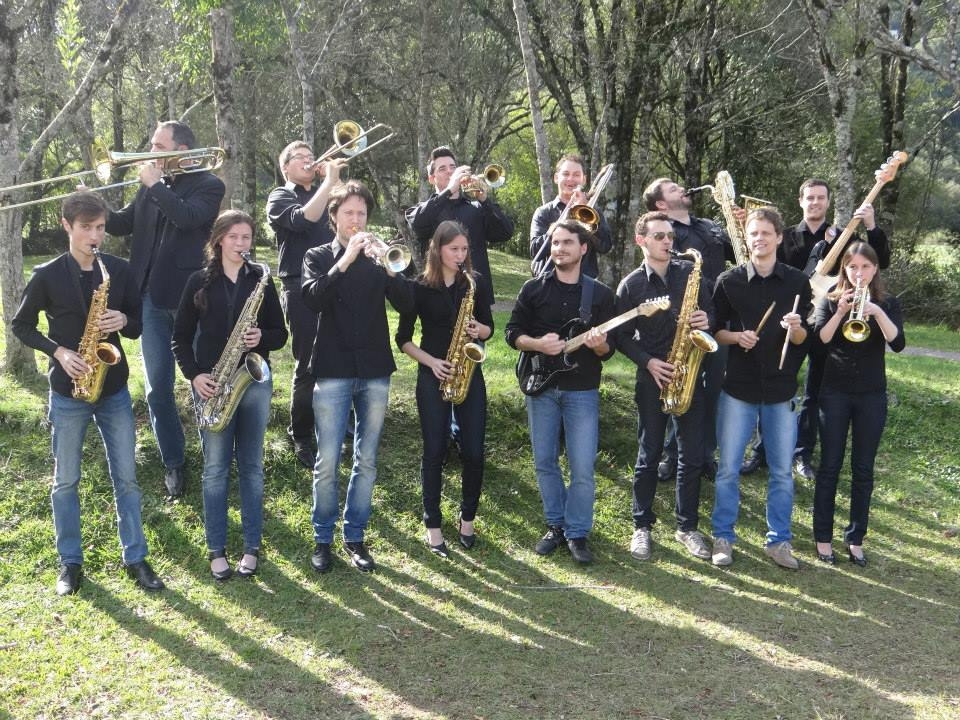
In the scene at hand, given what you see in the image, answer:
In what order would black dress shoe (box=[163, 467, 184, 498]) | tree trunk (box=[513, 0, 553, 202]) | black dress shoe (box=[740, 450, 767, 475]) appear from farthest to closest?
tree trunk (box=[513, 0, 553, 202])
black dress shoe (box=[740, 450, 767, 475])
black dress shoe (box=[163, 467, 184, 498])

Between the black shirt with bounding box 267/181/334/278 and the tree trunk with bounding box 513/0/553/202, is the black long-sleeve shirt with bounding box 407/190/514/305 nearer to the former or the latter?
the black shirt with bounding box 267/181/334/278

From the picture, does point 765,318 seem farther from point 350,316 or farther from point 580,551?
point 350,316

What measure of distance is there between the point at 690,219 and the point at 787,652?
10.7 feet

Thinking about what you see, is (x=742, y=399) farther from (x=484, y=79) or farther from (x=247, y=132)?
(x=247, y=132)

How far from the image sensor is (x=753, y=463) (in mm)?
7055

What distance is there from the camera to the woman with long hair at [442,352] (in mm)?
5312

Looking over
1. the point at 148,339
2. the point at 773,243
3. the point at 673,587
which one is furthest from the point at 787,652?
the point at 148,339

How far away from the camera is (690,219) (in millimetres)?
6469

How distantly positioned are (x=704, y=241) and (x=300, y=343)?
3.06 m

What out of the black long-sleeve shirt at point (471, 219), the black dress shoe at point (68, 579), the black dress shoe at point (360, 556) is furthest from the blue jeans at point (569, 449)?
the black dress shoe at point (68, 579)

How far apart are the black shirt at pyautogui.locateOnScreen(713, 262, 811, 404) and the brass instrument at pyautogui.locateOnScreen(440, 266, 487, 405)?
5.45 feet

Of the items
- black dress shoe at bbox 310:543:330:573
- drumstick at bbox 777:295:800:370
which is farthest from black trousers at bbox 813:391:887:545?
black dress shoe at bbox 310:543:330:573

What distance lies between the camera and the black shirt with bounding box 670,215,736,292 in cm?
636

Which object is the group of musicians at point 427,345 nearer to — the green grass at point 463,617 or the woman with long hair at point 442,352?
the woman with long hair at point 442,352
